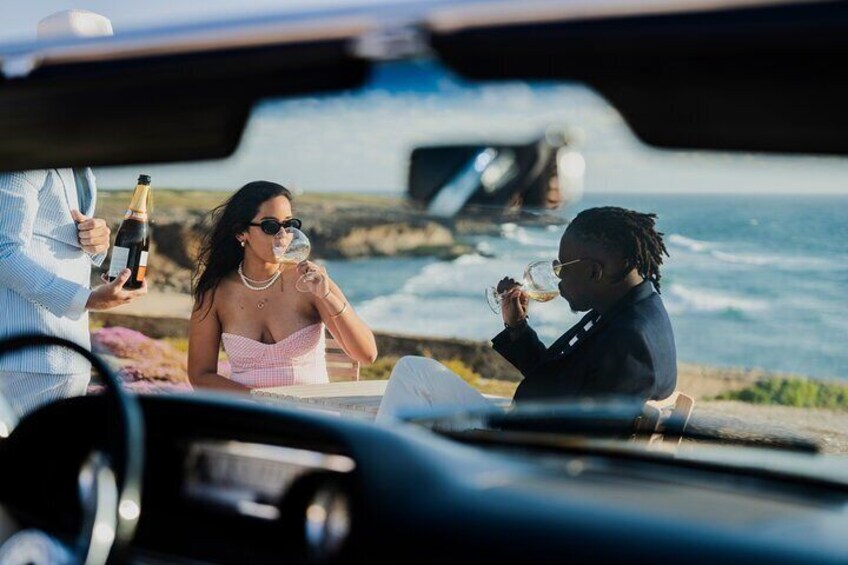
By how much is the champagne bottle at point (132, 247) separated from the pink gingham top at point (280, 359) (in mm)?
313

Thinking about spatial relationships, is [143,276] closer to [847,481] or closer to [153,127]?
[153,127]

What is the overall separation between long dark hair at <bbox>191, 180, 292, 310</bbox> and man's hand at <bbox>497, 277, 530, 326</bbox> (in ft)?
1.70

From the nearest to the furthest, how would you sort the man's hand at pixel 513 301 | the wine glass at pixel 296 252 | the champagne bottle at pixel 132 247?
the man's hand at pixel 513 301
the wine glass at pixel 296 252
the champagne bottle at pixel 132 247

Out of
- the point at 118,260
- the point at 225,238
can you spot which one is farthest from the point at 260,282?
the point at 118,260

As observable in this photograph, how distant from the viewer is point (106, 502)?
Answer: 2158 millimetres

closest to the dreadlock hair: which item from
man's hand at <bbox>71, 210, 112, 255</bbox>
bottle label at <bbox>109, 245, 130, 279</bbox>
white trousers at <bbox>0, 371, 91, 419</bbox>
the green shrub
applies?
the green shrub

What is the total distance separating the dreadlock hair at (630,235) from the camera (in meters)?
2.65

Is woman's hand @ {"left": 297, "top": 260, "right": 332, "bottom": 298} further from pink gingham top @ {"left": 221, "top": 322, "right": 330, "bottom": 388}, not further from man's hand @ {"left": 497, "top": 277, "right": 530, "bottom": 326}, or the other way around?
man's hand @ {"left": 497, "top": 277, "right": 530, "bottom": 326}

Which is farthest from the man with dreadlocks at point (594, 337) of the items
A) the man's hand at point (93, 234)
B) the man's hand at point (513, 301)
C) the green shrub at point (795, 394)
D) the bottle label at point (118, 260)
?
the man's hand at point (93, 234)

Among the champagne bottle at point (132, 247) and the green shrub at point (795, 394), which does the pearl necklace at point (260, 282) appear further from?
the green shrub at point (795, 394)

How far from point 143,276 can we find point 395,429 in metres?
1.77

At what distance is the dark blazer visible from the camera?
261cm

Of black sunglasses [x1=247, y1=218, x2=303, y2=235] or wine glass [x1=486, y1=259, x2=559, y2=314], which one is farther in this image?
black sunglasses [x1=247, y1=218, x2=303, y2=235]

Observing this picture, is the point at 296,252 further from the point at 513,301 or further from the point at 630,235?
the point at 630,235
